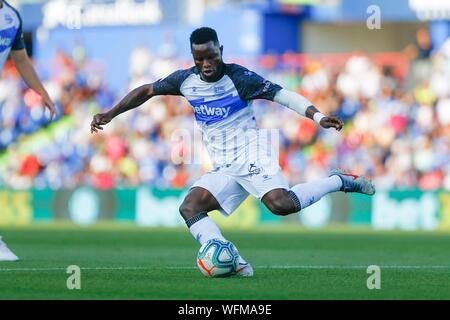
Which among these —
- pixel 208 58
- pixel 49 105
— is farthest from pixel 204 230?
pixel 49 105

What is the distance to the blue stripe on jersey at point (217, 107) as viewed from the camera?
10320mm

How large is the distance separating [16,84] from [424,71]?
35.6 feet

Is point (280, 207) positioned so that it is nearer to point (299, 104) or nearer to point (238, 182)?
point (238, 182)

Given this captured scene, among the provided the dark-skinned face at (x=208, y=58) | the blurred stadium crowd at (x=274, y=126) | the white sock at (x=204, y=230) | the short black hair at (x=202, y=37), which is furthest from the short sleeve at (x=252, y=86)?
the blurred stadium crowd at (x=274, y=126)

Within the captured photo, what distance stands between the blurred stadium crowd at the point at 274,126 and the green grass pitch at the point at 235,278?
4.70 meters

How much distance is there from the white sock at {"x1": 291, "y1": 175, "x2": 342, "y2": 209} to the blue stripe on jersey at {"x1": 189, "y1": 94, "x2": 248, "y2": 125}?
3.08 ft

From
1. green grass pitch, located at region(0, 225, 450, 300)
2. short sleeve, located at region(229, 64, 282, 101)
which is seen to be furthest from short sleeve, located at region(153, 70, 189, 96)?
green grass pitch, located at region(0, 225, 450, 300)

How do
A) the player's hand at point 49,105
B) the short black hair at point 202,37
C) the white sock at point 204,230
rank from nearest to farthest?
the short black hair at point 202,37 < the white sock at point 204,230 < the player's hand at point 49,105

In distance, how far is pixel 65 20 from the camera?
3028cm

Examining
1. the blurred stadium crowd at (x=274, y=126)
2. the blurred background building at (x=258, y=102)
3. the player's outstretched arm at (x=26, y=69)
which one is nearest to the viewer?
the player's outstretched arm at (x=26, y=69)

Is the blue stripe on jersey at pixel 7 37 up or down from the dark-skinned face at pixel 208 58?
up

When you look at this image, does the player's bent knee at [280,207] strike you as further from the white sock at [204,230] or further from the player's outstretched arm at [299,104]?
the player's outstretched arm at [299,104]
